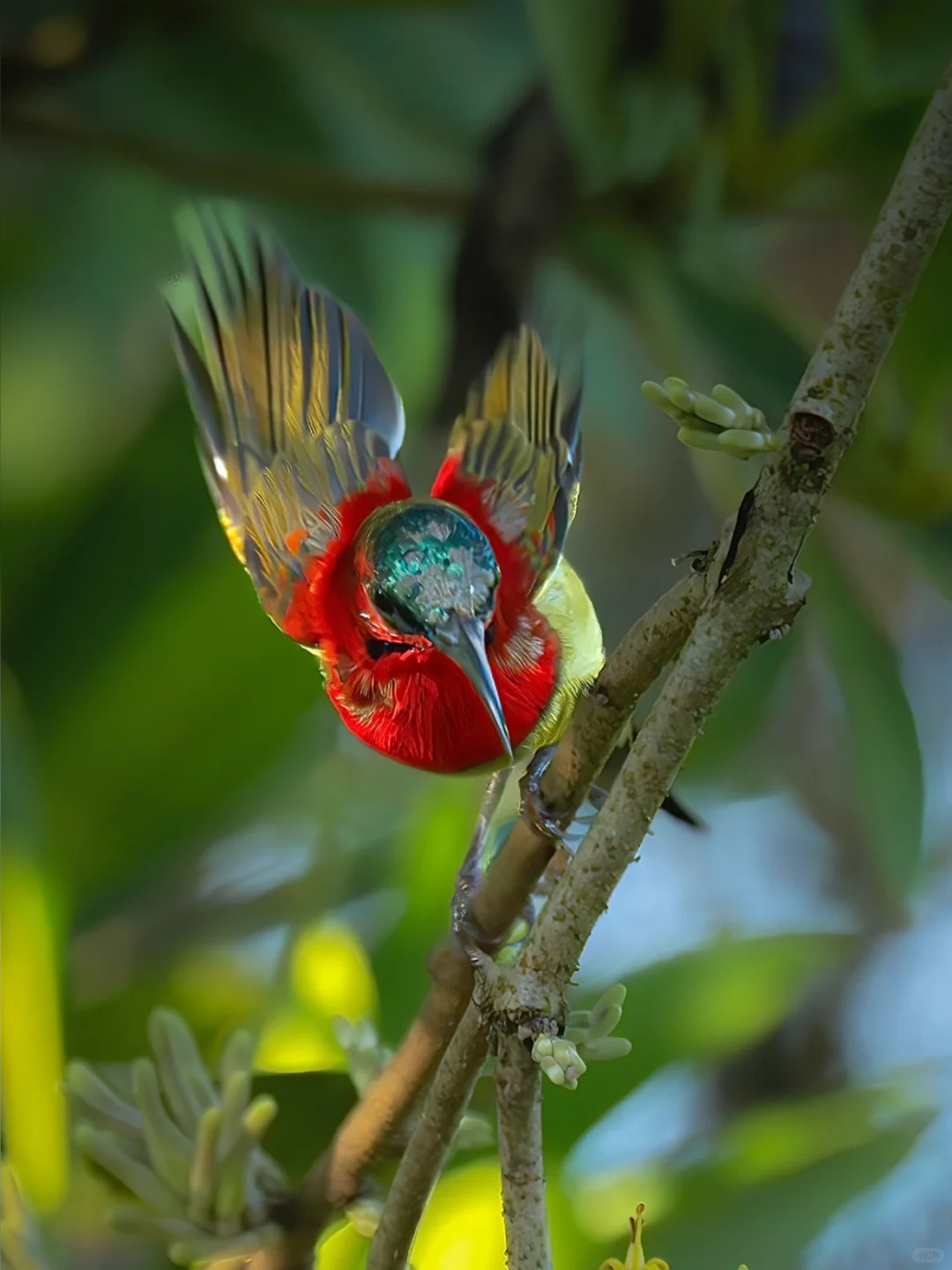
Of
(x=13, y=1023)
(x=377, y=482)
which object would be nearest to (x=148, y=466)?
(x=377, y=482)

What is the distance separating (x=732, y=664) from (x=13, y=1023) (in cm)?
62

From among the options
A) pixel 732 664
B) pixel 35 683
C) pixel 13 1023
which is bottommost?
pixel 13 1023

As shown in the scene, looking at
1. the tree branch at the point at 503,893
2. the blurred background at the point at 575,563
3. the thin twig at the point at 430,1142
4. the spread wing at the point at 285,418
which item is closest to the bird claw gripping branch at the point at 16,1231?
the blurred background at the point at 575,563

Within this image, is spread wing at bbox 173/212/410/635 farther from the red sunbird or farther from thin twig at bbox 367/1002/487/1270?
thin twig at bbox 367/1002/487/1270

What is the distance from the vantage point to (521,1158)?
0.43 meters

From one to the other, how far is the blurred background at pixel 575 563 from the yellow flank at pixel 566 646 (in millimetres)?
38

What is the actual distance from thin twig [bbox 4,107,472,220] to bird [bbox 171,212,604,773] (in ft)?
0.34

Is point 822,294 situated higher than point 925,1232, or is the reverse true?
point 822,294

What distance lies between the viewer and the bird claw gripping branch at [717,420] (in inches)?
13.5

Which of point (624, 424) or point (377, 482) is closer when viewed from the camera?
point (377, 482)

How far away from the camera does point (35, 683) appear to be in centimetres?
83

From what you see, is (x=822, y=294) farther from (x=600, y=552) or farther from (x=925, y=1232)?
(x=925, y=1232)

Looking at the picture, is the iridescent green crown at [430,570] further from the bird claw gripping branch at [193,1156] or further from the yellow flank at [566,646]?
the bird claw gripping branch at [193,1156]

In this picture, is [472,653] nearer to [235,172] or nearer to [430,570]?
[430,570]
